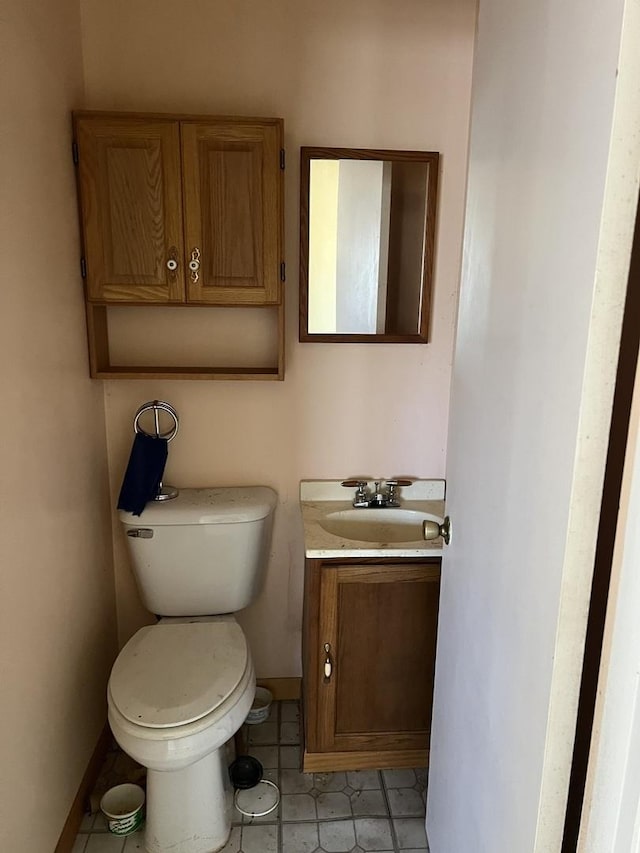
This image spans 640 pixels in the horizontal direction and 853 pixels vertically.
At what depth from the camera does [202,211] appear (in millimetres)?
1732

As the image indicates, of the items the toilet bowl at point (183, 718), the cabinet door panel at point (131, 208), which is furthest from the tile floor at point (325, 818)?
the cabinet door panel at point (131, 208)

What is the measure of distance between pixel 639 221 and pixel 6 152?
3.98 ft

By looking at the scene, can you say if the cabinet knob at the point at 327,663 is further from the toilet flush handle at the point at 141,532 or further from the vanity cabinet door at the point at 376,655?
the toilet flush handle at the point at 141,532

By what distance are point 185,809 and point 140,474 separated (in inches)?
35.7

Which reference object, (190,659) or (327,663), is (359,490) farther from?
(190,659)

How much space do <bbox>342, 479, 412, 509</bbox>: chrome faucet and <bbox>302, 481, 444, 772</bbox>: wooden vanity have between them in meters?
0.19

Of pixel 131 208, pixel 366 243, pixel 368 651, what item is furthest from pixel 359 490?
pixel 131 208

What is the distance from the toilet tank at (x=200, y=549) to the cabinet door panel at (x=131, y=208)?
0.62m

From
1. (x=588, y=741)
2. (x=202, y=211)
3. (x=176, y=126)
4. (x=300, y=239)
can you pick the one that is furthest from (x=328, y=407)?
(x=588, y=741)

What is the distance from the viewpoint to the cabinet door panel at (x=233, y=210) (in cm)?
170

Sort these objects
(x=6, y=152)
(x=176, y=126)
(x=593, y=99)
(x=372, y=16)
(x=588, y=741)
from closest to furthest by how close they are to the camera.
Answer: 1. (x=593, y=99)
2. (x=588, y=741)
3. (x=6, y=152)
4. (x=176, y=126)
5. (x=372, y=16)

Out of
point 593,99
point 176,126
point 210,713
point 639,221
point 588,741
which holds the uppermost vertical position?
point 176,126

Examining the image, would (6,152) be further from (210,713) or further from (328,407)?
(210,713)

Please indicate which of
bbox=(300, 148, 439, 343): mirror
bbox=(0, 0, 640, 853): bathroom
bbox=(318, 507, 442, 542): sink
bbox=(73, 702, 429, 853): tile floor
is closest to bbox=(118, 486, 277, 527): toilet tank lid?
bbox=(0, 0, 640, 853): bathroom
